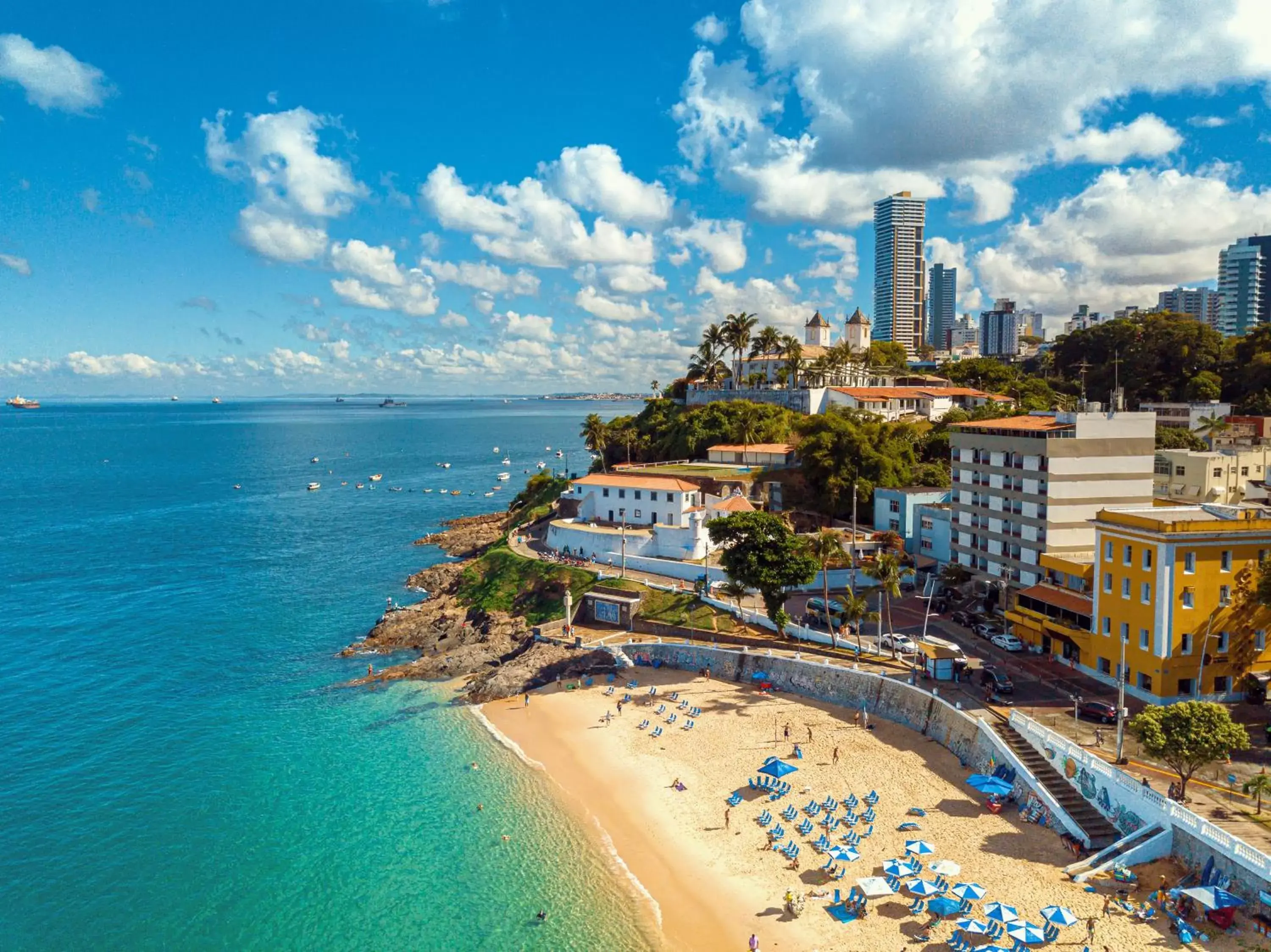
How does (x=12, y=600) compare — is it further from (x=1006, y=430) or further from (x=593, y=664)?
(x=1006, y=430)

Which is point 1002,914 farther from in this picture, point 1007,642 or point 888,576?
point 1007,642

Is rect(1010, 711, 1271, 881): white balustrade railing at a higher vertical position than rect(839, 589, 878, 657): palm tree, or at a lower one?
lower

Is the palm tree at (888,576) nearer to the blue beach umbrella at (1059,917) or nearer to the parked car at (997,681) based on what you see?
the parked car at (997,681)

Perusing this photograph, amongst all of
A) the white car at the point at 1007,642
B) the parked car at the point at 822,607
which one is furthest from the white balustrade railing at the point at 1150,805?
the parked car at the point at 822,607

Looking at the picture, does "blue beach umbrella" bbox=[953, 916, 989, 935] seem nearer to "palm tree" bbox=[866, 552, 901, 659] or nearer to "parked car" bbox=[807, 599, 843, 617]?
"palm tree" bbox=[866, 552, 901, 659]

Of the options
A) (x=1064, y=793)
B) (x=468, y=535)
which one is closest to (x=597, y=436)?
(x=468, y=535)

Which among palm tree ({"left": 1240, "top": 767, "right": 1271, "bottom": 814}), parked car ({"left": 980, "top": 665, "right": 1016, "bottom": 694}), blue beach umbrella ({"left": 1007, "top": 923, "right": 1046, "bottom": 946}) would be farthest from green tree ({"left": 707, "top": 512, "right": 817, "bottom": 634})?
blue beach umbrella ({"left": 1007, "top": 923, "right": 1046, "bottom": 946})
